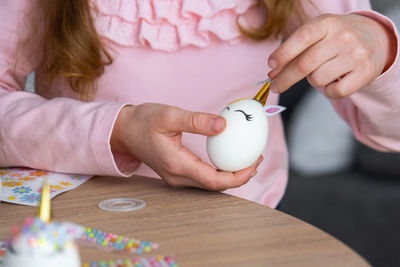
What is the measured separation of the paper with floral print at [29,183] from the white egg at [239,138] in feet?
0.63

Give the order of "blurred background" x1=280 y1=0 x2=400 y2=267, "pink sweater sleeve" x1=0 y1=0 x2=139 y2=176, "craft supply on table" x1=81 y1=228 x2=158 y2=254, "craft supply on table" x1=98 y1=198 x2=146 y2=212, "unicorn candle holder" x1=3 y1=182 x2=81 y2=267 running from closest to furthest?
"unicorn candle holder" x1=3 y1=182 x2=81 y2=267 < "craft supply on table" x1=81 y1=228 x2=158 y2=254 < "craft supply on table" x1=98 y1=198 x2=146 y2=212 < "pink sweater sleeve" x1=0 y1=0 x2=139 y2=176 < "blurred background" x1=280 y1=0 x2=400 y2=267

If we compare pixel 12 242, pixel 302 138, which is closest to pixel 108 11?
pixel 12 242

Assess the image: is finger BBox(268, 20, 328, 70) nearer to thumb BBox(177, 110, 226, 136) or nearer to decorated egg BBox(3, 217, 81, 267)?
thumb BBox(177, 110, 226, 136)

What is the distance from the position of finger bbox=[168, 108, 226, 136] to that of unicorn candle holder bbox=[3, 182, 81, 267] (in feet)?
0.82

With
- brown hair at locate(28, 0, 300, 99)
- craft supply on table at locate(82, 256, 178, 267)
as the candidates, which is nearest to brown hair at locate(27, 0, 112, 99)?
brown hair at locate(28, 0, 300, 99)

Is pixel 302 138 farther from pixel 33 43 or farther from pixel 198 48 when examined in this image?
pixel 33 43

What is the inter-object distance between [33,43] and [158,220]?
481mm

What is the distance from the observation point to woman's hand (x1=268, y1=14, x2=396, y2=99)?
2.06ft

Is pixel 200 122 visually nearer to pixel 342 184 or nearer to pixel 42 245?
pixel 42 245

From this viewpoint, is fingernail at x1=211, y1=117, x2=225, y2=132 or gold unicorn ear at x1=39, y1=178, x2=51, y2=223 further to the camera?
fingernail at x1=211, y1=117, x2=225, y2=132

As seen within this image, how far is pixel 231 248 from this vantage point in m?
0.48

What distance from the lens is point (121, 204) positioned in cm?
62

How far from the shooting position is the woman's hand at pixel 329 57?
627mm

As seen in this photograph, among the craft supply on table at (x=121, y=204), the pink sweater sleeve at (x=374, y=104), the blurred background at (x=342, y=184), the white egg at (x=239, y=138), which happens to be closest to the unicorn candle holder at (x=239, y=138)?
the white egg at (x=239, y=138)
